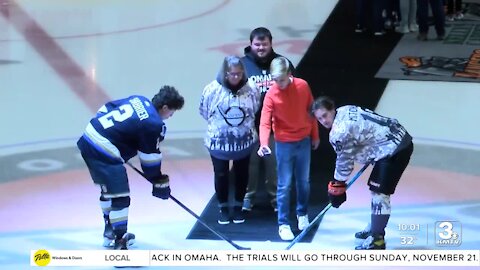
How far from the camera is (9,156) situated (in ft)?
20.3

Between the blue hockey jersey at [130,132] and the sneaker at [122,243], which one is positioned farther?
the sneaker at [122,243]

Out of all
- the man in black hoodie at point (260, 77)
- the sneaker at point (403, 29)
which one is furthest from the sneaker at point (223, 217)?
the sneaker at point (403, 29)

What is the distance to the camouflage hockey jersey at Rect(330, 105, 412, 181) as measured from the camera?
14.1 ft

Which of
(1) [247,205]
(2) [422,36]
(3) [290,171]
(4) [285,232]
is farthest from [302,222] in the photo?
(2) [422,36]

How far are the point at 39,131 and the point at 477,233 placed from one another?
3.30m

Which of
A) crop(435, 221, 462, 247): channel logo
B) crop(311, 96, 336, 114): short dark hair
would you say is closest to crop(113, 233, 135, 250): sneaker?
crop(311, 96, 336, 114): short dark hair

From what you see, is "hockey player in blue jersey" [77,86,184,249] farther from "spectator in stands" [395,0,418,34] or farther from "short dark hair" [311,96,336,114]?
"spectator in stands" [395,0,418,34]

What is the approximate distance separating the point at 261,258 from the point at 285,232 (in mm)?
650

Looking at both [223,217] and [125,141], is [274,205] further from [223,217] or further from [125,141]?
[125,141]

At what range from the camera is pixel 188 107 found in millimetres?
7062

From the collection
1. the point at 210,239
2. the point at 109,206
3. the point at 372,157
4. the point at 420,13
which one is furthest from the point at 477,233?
the point at 420,13

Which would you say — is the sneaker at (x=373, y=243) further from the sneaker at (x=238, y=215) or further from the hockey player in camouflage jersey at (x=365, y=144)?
the sneaker at (x=238, y=215)

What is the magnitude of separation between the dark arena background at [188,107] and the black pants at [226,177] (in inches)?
5.4

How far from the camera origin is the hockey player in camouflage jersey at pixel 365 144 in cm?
432
